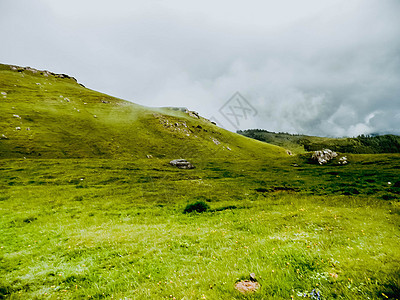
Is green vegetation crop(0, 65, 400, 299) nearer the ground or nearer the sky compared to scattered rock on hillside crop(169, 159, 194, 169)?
nearer the ground

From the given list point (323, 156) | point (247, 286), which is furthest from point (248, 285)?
point (323, 156)

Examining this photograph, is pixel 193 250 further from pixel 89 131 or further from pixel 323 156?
pixel 89 131

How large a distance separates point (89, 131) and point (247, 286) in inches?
3441

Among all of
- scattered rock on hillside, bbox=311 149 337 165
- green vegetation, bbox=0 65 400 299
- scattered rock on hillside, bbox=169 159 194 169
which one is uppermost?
scattered rock on hillside, bbox=311 149 337 165

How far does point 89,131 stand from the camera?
77500 millimetres

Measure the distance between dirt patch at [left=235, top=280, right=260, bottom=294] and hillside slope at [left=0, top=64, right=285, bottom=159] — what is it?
6758cm

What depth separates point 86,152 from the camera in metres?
63.2

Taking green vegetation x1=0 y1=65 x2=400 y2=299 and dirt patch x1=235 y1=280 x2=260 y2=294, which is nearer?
dirt patch x1=235 y1=280 x2=260 y2=294

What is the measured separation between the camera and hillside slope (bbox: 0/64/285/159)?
61156mm

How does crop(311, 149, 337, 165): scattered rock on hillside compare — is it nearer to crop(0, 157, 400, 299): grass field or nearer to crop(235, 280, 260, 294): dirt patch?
crop(0, 157, 400, 299): grass field

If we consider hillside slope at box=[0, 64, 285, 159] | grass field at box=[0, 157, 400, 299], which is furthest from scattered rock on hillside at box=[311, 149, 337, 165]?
hillside slope at box=[0, 64, 285, 159]

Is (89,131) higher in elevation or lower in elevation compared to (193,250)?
higher

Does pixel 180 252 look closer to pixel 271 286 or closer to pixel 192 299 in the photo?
pixel 192 299

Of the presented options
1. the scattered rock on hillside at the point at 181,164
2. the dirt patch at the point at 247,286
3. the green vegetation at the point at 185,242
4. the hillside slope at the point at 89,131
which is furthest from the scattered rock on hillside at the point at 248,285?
the hillside slope at the point at 89,131
